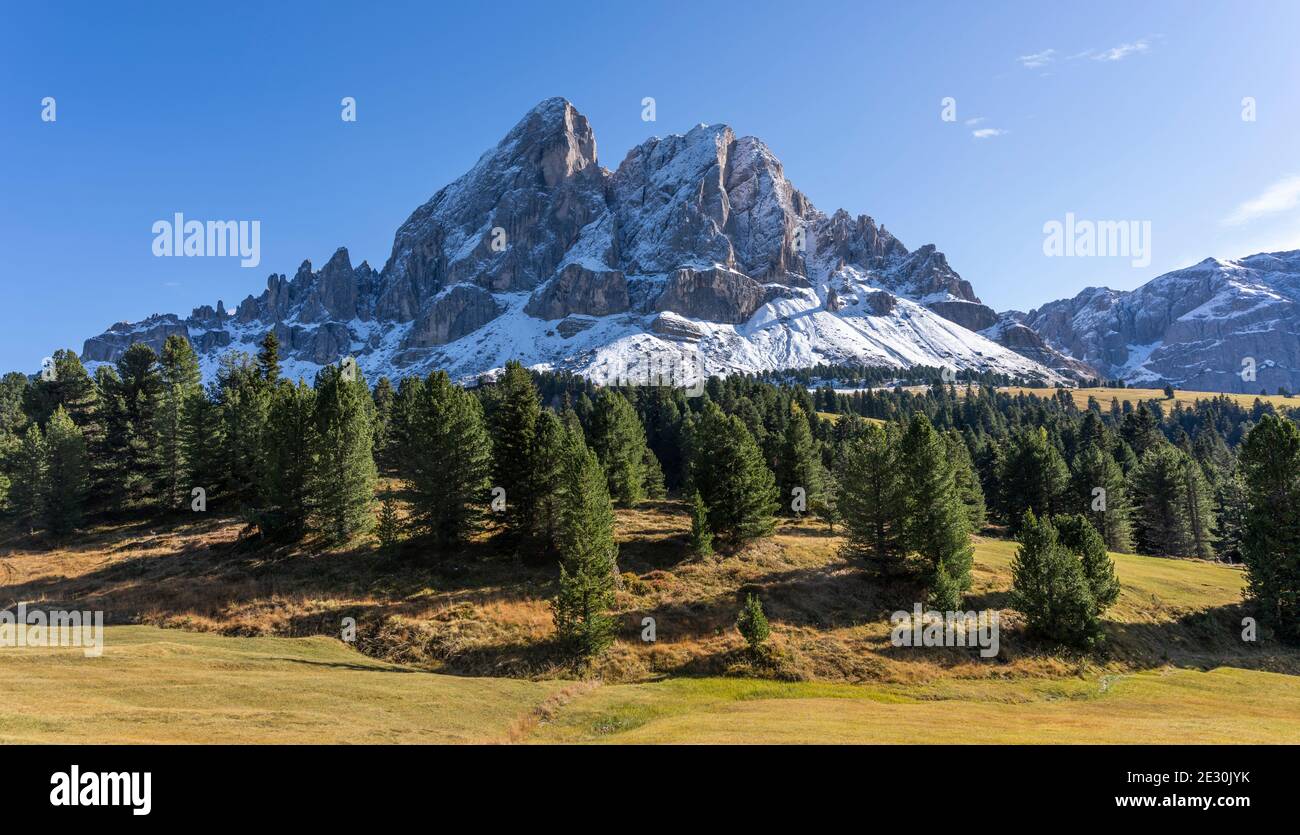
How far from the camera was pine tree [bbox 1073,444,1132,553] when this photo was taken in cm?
7375

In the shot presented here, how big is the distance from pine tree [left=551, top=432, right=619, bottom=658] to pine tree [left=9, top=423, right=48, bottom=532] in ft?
189

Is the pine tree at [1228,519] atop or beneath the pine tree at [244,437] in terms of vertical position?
beneath

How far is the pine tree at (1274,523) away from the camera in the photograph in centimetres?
4509

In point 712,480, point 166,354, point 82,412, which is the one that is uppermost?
point 166,354

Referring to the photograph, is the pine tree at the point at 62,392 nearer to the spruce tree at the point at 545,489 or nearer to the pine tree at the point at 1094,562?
the spruce tree at the point at 545,489

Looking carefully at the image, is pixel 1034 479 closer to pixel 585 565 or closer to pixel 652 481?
pixel 652 481

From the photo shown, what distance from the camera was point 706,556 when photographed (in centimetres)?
5375

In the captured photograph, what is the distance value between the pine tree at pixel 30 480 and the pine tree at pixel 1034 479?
113 meters

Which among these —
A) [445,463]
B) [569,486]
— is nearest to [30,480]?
[445,463]

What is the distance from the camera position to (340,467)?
52.1 metres

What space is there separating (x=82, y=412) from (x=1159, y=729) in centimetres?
11454

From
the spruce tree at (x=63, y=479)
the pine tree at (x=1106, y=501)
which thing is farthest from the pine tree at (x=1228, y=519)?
the spruce tree at (x=63, y=479)
